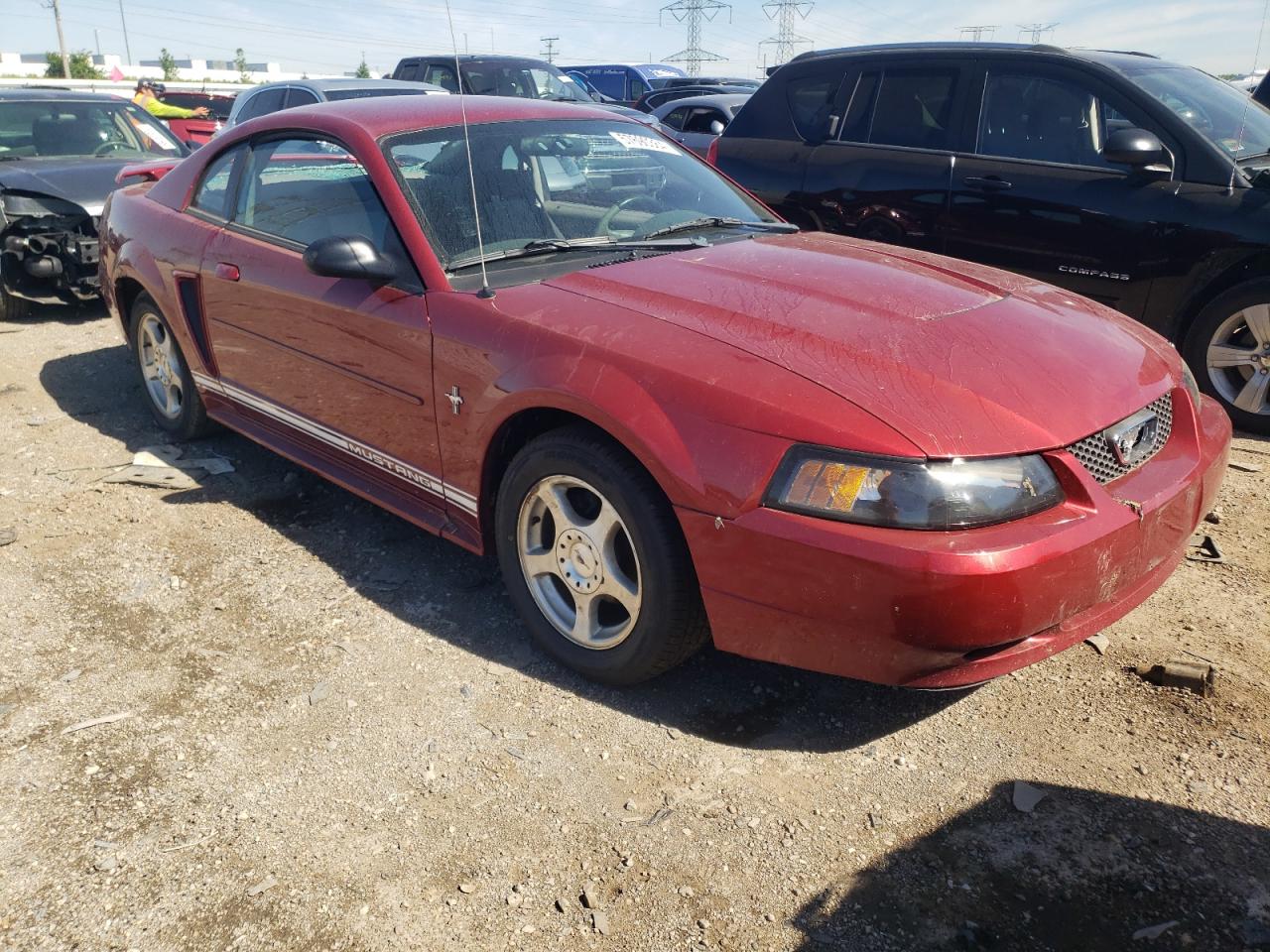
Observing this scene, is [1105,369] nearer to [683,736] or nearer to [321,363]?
[683,736]

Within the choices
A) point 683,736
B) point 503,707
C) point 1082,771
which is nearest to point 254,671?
point 503,707

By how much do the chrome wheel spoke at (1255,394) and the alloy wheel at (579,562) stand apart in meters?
3.60

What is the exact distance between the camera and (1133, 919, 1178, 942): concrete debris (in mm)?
2070

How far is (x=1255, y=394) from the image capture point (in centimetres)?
487

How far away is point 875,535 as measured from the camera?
2303 mm

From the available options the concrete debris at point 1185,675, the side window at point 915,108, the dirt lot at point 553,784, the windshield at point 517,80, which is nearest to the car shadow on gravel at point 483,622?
the dirt lot at point 553,784

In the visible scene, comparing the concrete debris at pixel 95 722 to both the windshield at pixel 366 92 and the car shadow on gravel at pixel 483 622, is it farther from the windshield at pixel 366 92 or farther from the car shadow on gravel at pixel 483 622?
the windshield at pixel 366 92

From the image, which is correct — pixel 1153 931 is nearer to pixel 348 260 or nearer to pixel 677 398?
pixel 677 398

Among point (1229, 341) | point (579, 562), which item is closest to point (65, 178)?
point (579, 562)

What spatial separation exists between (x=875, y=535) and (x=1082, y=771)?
902mm

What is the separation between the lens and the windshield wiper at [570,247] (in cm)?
327

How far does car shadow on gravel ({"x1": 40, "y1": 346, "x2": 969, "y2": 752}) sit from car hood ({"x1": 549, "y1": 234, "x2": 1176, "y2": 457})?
918 mm

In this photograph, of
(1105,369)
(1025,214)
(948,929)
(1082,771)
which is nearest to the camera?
(948,929)

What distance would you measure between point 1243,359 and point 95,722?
5.04 m
